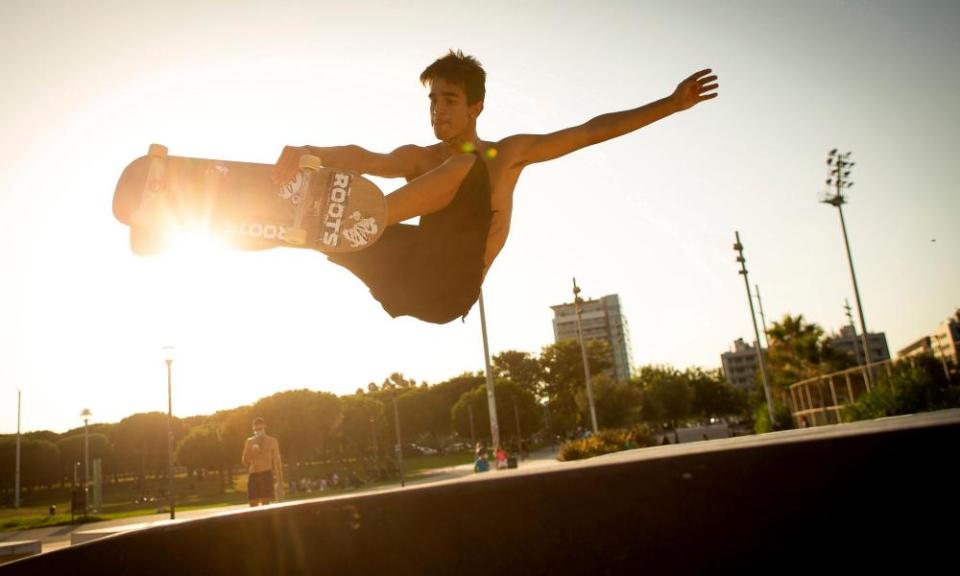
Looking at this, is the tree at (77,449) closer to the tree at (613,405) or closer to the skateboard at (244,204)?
the tree at (613,405)

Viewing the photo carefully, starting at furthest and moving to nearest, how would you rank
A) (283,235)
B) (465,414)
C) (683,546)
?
(465,414) → (283,235) → (683,546)

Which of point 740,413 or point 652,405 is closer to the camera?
point 652,405

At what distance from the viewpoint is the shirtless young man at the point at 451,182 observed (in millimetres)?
2746

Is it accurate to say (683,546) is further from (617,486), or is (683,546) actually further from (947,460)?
(947,460)

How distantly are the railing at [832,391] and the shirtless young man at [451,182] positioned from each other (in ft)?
60.4

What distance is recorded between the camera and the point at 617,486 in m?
1.09

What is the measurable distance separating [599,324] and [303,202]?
137876 millimetres

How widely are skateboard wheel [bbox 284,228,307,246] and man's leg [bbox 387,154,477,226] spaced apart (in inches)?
14.7

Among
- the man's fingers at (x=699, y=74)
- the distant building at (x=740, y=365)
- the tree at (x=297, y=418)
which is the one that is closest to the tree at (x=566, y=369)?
the tree at (x=297, y=418)

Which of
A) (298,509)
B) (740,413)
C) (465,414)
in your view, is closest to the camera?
(298,509)

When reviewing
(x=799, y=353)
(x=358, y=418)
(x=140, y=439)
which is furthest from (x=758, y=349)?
(x=140, y=439)

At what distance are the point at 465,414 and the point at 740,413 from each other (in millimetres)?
40298

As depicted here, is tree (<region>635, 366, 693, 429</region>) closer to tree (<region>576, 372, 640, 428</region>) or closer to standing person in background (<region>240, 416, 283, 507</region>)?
tree (<region>576, 372, 640, 428</region>)

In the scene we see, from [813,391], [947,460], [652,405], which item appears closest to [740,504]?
[947,460]
